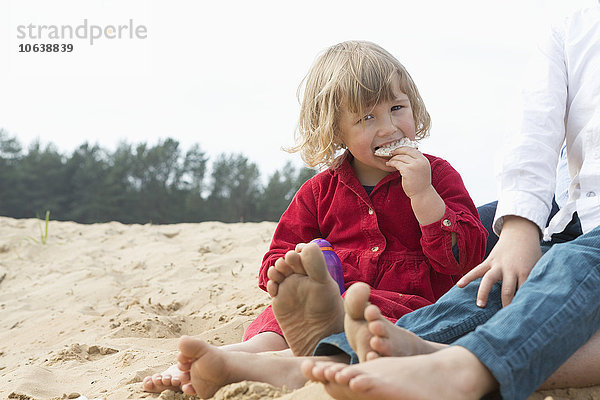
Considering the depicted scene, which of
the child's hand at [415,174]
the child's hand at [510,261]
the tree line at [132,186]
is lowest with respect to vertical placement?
the tree line at [132,186]

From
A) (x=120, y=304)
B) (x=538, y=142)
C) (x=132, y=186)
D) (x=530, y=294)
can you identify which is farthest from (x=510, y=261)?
A: (x=132, y=186)

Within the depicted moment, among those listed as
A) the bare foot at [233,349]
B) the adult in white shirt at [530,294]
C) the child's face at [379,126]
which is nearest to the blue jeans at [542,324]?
the adult in white shirt at [530,294]

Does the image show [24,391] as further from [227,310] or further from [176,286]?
[176,286]

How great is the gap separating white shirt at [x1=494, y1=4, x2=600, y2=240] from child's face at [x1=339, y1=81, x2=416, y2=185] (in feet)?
1.23

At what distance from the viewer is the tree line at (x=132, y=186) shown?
12531mm

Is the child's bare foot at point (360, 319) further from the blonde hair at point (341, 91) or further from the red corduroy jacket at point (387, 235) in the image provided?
the blonde hair at point (341, 91)

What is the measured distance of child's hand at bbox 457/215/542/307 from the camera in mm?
1431

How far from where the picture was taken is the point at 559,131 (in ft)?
5.70

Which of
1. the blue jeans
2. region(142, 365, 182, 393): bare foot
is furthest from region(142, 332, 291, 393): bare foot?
the blue jeans

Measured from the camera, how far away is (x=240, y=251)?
428 centimetres

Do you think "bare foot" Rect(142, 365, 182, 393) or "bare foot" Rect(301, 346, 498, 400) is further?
"bare foot" Rect(142, 365, 182, 393)

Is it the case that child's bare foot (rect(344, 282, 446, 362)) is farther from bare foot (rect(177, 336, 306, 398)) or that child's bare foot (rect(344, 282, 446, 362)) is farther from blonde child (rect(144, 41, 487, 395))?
blonde child (rect(144, 41, 487, 395))

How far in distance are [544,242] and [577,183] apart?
0.22 meters

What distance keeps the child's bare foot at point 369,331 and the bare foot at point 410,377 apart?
0.18 ft
